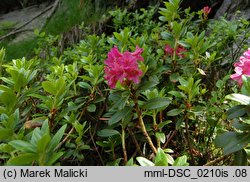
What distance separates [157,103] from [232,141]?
0.29 m

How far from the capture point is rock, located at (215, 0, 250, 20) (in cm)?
299

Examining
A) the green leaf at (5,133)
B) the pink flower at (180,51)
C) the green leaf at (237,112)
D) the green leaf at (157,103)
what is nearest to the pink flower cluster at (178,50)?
the pink flower at (180,51)

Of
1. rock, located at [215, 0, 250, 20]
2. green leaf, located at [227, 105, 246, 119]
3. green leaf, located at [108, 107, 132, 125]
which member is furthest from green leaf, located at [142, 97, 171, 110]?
rock, located at [215, 0, 250, 20]

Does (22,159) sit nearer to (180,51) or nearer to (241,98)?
(241,98)

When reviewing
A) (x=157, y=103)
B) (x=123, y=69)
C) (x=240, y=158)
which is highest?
(x=123, y=69)

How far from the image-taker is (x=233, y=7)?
310 centimetres

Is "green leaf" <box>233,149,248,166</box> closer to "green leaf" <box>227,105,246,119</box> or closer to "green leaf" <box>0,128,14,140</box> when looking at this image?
"green leaf" <box>227,105,246,119</box>

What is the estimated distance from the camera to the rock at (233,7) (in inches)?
118

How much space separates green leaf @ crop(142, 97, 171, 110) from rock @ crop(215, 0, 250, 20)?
2.03 metres

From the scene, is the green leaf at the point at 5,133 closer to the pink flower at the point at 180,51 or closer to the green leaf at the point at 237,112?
the green leaf at the point at 237,112

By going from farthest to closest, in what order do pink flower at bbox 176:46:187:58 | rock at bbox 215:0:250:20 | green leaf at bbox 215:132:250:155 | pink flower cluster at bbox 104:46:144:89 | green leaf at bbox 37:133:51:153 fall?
rock at bbox 215:0:250:20
pink flower at bbox 176:46:187:58
pink flower cluster at bbox 104:46:144:89
green leaf at bbox 215:132:250:155
green leaf at bbox 37:133:51:153

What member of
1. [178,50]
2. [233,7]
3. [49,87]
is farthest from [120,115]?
[233,7]

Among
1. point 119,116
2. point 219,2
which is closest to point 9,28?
point 219,2

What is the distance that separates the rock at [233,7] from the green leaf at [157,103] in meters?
2.03
